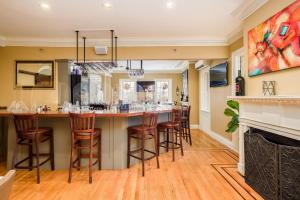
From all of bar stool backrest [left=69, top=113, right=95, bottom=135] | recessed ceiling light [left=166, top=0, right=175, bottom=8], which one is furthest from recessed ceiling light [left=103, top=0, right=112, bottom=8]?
bar stool backrest [left=69, top=113, right=95, bottom=135]

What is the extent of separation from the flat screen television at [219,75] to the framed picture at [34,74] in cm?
425

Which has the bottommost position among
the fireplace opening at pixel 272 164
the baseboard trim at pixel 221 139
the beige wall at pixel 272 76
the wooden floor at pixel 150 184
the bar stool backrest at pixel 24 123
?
the wooden floor at pixel 150 184

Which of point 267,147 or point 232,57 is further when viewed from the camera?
point 232,57

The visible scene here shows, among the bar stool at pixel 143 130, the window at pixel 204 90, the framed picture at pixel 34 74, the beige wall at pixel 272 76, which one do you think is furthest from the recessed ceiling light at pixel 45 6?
→ the window at pixel 204 90

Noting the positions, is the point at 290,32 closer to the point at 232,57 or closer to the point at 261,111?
the point at 261,111

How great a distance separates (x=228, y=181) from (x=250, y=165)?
44 cm

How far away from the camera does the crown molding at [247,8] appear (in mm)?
2867

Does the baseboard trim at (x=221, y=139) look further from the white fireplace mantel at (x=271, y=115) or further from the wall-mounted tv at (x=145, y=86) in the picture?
the wall-mounted tv at (x=145, y=86)

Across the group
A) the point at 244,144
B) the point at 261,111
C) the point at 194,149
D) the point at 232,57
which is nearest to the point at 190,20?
the point at 232,57

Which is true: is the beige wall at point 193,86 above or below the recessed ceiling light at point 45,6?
below

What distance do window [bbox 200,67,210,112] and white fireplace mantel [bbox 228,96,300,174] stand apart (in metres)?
3.87

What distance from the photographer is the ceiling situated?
3064mm

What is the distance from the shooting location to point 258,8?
2910mm

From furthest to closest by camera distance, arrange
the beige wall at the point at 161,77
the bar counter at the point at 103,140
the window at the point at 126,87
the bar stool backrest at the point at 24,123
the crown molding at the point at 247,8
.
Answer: the window at the point at 126,87 < the beige wall at the point at 161,77 < the bar counter at the point at 103,140 < the bar stool backrest at the point at 24,123 < the crown molding at the point at 247,8
